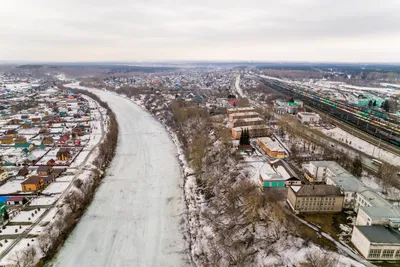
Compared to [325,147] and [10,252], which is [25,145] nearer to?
[10,252]

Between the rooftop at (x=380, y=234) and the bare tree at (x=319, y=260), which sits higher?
the rooftop at (x=380, y=234)

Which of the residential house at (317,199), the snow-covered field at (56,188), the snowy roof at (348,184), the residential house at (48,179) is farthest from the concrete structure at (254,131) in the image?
the residential house at (48,179)

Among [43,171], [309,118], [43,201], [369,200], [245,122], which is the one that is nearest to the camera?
[369,200]

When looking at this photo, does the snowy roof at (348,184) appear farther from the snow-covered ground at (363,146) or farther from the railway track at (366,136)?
the railway track at (366,136)

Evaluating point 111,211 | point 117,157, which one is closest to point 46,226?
point 111,211

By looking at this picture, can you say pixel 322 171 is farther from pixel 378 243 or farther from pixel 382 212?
pixel 378 243

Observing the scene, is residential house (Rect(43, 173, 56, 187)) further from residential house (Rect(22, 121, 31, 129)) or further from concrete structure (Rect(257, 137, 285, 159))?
residential house (Rect(22, 121, 31, 129))

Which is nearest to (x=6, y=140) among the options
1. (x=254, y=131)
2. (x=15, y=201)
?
(x=15, y=201)
